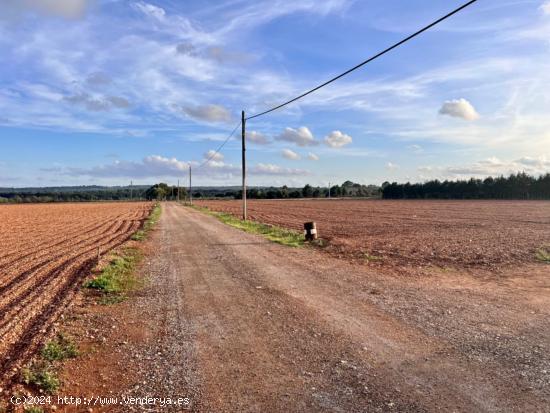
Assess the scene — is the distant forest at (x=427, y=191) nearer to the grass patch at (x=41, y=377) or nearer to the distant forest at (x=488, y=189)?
the distant forest at (x=488, y=189)

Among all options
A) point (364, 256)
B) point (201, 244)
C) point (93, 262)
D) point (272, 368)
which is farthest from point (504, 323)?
point (201, 244)

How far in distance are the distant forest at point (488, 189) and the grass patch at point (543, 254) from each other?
96058mm

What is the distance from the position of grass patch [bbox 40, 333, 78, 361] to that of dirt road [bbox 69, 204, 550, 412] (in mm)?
734

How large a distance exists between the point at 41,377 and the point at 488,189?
390ft

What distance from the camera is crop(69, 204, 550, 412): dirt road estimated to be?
172 inches

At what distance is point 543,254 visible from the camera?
539 inches

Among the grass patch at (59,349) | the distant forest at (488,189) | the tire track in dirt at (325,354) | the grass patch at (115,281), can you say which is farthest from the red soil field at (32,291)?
the distant forest at (488,189)

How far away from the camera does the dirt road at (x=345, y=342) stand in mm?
4379

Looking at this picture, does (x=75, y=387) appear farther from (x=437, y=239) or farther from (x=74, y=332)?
(x=437, y=239)

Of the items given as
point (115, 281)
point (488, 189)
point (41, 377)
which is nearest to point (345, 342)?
point (41, 377)

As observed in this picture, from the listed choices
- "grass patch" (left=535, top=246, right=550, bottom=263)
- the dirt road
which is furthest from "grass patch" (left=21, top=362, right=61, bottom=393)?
"grass patch" (left=535, top=246, right=550, bottom=263)

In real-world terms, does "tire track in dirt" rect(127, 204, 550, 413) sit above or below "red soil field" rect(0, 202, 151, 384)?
above

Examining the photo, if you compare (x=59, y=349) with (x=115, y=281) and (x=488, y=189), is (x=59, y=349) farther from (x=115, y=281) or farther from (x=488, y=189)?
(x=488, y=189)

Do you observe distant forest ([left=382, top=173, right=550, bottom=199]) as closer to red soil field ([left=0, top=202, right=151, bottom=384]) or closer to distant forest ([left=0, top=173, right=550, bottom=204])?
distant forest ([left=0, top=173, right=550, bottom=204])
